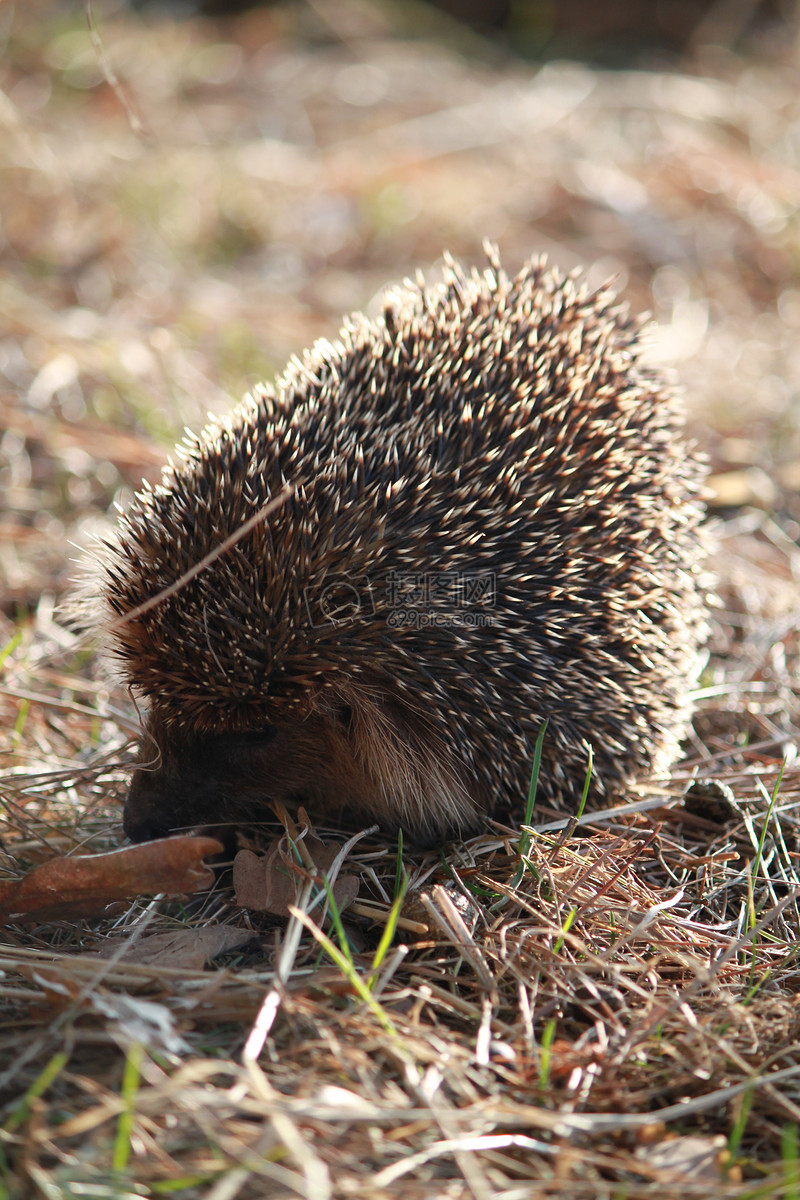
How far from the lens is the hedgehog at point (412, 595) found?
3.59 metres

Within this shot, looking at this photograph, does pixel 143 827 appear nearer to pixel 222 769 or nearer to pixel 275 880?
pixel 222 769

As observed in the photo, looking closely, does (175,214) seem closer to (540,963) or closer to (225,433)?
(225,433)

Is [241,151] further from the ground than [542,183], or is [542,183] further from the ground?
[241,151]

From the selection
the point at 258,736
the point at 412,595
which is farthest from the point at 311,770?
the point at 412,595

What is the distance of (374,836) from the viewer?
4098 millimetres

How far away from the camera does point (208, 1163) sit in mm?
2367

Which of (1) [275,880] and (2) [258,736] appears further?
(2) [258,736]

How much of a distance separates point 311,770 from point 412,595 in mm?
855

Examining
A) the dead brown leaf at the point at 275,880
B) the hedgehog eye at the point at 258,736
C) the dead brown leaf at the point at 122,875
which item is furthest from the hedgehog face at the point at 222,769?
the dead brown leaf at the point at 122,875

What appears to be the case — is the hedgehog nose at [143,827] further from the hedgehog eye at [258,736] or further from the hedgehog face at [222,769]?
the hedgehog eye at [258,736]

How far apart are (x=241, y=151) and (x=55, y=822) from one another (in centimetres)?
909

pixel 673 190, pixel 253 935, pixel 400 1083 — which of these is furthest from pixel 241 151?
pixel 400 1083

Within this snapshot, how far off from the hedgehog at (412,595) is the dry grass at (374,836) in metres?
0.37

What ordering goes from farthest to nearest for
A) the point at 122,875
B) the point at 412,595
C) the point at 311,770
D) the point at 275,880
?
1. the point at 311,770
2. the point at 412,595
3. the point at 275,880
4. the point at 122,875
